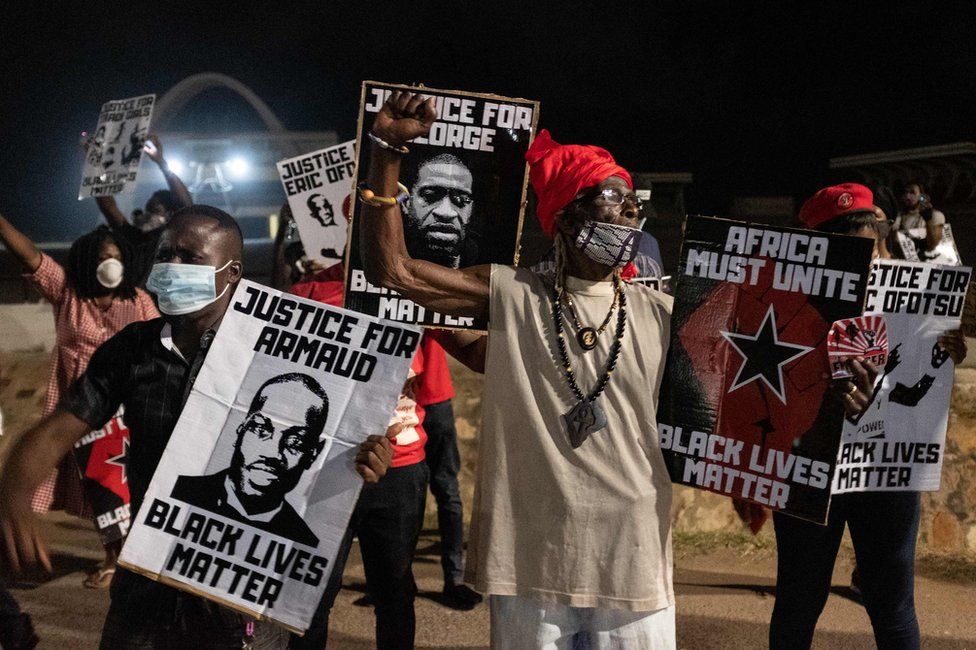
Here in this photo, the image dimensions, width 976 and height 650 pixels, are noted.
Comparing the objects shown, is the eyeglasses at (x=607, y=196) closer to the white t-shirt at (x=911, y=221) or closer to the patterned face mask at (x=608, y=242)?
the patterned face mask at (x=608, y=242)

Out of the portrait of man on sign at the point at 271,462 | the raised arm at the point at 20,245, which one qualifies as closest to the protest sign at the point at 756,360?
the portrait of man on sign at the point at 271,462

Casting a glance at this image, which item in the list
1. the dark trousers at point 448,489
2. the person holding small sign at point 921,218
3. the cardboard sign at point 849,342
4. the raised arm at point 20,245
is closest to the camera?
the cardboard sign at point 849,342

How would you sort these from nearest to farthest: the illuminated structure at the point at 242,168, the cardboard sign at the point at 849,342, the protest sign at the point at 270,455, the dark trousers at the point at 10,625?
the protest sign at the point at 270,455, the cardboard sign at the point at 849,342, the dark trousers at the point at 10,625, the illuminated structure at the point at 242,168

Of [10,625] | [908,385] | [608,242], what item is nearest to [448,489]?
[10,625]

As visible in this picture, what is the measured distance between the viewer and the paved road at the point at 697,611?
16.8 feet

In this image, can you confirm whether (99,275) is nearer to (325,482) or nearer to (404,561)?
(404,561)

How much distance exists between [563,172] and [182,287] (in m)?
1.21

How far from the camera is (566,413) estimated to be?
8.56 ft

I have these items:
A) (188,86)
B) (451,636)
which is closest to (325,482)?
(451,636)

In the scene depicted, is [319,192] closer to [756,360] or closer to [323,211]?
[323,211]

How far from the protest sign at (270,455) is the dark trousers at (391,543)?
3.33ft

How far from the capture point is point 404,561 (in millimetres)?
3711

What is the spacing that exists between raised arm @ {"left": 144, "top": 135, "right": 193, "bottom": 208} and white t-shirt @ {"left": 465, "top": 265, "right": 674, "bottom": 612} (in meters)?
5.22

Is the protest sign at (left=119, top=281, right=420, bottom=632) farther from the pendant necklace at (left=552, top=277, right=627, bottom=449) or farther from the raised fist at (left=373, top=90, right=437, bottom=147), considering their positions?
the raised fist at (left=373, top=90, right=437, bottom=147)
